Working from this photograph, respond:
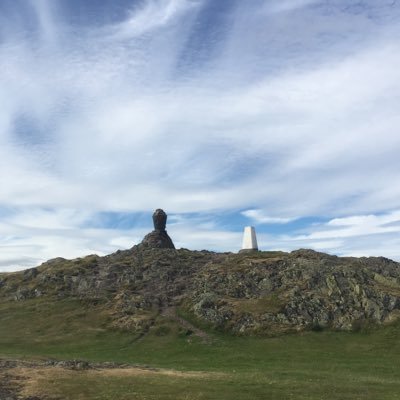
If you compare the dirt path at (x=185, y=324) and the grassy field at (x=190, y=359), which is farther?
the dirt path at (x=185, y=324)

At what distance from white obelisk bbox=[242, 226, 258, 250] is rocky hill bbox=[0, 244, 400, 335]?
31.4ft

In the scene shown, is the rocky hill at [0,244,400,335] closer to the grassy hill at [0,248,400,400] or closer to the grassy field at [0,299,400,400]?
the grassy hill at [0,248,400,400]

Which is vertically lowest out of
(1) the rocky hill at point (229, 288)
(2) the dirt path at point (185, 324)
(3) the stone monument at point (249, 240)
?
(2) the dirt path at point (185, 324)

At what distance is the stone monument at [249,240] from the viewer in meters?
158

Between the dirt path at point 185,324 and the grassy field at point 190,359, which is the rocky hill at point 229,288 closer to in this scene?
the dirt path at point 185,324

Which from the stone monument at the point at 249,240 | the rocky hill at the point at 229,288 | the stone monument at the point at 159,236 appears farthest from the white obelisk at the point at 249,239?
the stone monument at the point at 159,236

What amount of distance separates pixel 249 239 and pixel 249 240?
41 centimetres

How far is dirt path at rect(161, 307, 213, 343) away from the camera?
283 ft

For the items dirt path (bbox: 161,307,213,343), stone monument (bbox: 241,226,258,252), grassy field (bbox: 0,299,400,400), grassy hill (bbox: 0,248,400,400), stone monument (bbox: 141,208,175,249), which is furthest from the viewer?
stone monument (bbox: 141,208,175,249)

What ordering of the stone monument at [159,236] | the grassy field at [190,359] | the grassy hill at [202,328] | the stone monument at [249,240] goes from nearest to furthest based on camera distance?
1. the grassy field at [190,359]
2. the grassy hill at [202,328]
3. the stone monument at [249,240]
4. the stone monument at [159,236]

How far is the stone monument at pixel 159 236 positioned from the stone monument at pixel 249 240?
91.3 ft

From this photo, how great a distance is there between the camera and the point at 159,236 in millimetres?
166375

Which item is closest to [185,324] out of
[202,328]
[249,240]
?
[202,328]

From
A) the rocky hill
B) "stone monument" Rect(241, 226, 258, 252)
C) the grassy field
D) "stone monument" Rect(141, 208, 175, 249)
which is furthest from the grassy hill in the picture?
"stone monument" Rect(241, 226, 258, 252)
